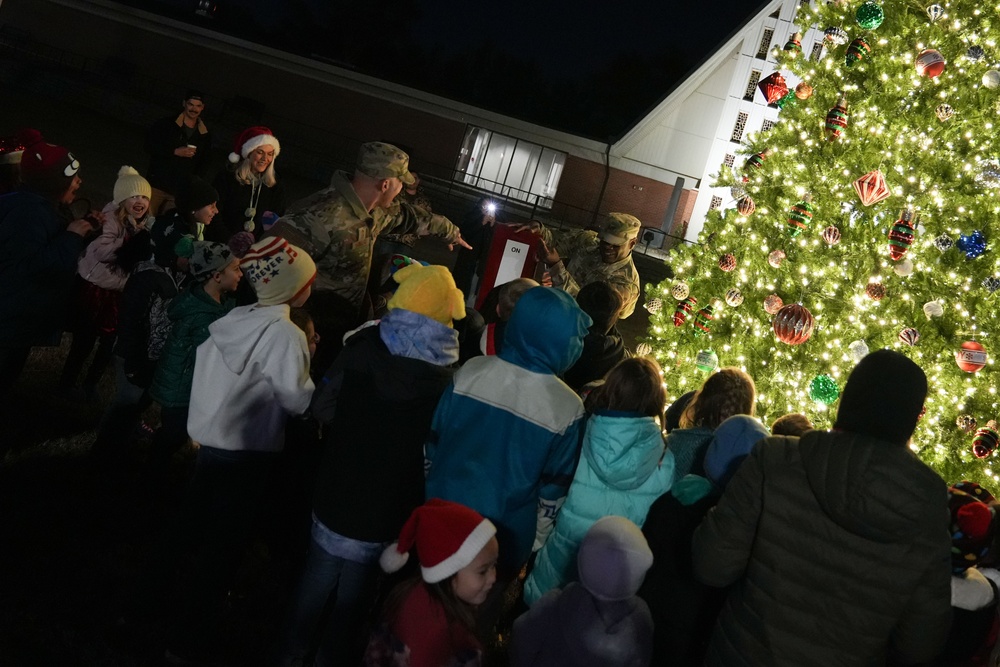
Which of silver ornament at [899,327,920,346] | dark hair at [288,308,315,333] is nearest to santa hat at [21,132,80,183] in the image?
dark hair at [288,308,315,333]

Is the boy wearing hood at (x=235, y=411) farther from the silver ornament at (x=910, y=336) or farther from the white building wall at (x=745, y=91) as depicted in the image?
the white building wall at (x=745, y=91)

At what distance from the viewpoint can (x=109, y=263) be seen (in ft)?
20.1

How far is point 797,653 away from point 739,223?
509 centimetres

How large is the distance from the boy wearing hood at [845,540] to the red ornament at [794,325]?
10.8 feet

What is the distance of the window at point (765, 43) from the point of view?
2845 cm

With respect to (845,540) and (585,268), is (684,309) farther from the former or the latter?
(845,540)

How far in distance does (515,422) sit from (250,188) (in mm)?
4913

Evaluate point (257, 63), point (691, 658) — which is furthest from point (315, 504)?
point (257, 63)

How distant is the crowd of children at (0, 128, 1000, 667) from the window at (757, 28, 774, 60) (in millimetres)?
28099

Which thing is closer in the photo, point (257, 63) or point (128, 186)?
point (128, 186)

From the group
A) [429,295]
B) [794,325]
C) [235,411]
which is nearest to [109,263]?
[235,411]

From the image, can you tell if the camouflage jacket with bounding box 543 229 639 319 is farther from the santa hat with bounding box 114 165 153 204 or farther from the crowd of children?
the santa hat with bounding box 114 165 153 204

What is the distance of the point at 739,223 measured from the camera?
23.8 feet

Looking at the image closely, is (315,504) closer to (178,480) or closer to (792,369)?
(178,480)
